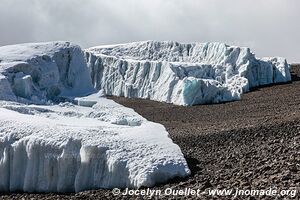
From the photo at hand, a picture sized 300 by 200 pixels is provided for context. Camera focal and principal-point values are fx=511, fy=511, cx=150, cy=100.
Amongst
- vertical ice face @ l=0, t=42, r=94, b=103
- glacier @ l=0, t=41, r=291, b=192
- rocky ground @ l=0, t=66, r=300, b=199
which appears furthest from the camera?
vertical ice face @ l=0, t=42, r=94, b=103

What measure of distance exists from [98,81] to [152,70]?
209 inches

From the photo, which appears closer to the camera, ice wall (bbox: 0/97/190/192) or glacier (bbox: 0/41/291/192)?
ice wall (bbox: 0/97/190/192)

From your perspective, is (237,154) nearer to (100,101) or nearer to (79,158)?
(79,158)

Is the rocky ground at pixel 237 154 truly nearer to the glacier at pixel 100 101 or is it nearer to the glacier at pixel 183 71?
the glacier at pixel 100 101

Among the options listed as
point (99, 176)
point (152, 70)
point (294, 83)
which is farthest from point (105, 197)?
point (294, 83)

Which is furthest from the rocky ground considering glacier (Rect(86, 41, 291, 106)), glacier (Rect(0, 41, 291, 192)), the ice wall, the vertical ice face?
glacier (Rect(86, 41, 291, 106))

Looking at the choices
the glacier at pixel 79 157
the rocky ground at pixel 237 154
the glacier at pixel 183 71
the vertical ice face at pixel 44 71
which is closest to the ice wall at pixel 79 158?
the glacier at pixel 79 157

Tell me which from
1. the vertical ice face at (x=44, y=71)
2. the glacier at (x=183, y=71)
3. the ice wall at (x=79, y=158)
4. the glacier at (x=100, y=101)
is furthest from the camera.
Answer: the glacier at (x=183, y=71)

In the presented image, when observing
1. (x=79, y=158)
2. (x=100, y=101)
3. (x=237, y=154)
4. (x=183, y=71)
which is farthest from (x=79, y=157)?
(x=183, y=71)

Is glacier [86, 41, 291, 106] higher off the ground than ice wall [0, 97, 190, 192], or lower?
higher

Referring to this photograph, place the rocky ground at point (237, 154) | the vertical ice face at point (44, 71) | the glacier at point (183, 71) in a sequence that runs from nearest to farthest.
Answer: the rocky ground at point (237, 154) < the vertical ice face at point (44, 71) < the glacier at point (183, 71)

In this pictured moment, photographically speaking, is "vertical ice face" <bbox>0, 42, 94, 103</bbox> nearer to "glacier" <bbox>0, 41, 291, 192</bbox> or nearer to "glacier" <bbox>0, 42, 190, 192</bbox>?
"glacier" <bbox>0, 41, 291, 192</bbox>

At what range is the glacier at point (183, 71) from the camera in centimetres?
3616

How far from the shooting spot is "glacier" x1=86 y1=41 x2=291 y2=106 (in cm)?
3616
